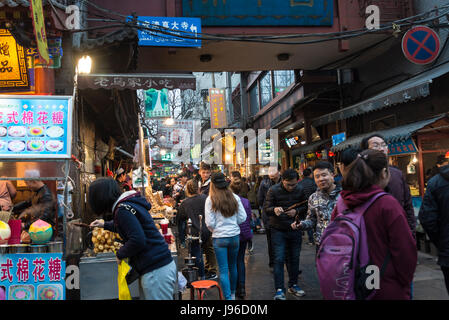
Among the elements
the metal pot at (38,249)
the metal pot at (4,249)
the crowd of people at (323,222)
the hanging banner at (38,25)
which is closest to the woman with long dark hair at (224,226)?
the crowd of people at (323,222)

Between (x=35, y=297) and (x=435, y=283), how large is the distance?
6295mm

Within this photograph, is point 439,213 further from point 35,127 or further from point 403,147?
point 403,147

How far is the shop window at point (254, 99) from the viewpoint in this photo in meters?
25.3

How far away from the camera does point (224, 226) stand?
205 inches

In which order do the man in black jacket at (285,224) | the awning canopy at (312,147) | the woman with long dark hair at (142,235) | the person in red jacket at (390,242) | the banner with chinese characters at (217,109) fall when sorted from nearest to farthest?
the person in red jacket at (390,242), the woman with long dark hair at (142,235), the man in black jacket at (285,224), the awning canopy at (312,147), the banner with chinese characters at (217,109)

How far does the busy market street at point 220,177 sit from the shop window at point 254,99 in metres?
9.59

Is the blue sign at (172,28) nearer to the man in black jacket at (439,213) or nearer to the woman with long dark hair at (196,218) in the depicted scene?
the woman with long dark hair at (196,218)

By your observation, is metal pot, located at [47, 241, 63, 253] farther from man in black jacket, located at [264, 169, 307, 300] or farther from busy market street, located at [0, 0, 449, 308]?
man in black jacket, located at [264, 169, 307, 300]

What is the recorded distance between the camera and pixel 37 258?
456 cm

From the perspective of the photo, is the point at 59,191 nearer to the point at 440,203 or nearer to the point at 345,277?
the point at 345,277

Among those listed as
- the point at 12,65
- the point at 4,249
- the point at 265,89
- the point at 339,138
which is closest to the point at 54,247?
the point at 4,249

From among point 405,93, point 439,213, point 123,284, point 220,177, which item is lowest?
point 123,284

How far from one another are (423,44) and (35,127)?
9.27 meters

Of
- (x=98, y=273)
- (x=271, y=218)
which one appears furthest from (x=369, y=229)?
(x=98, y=273)
